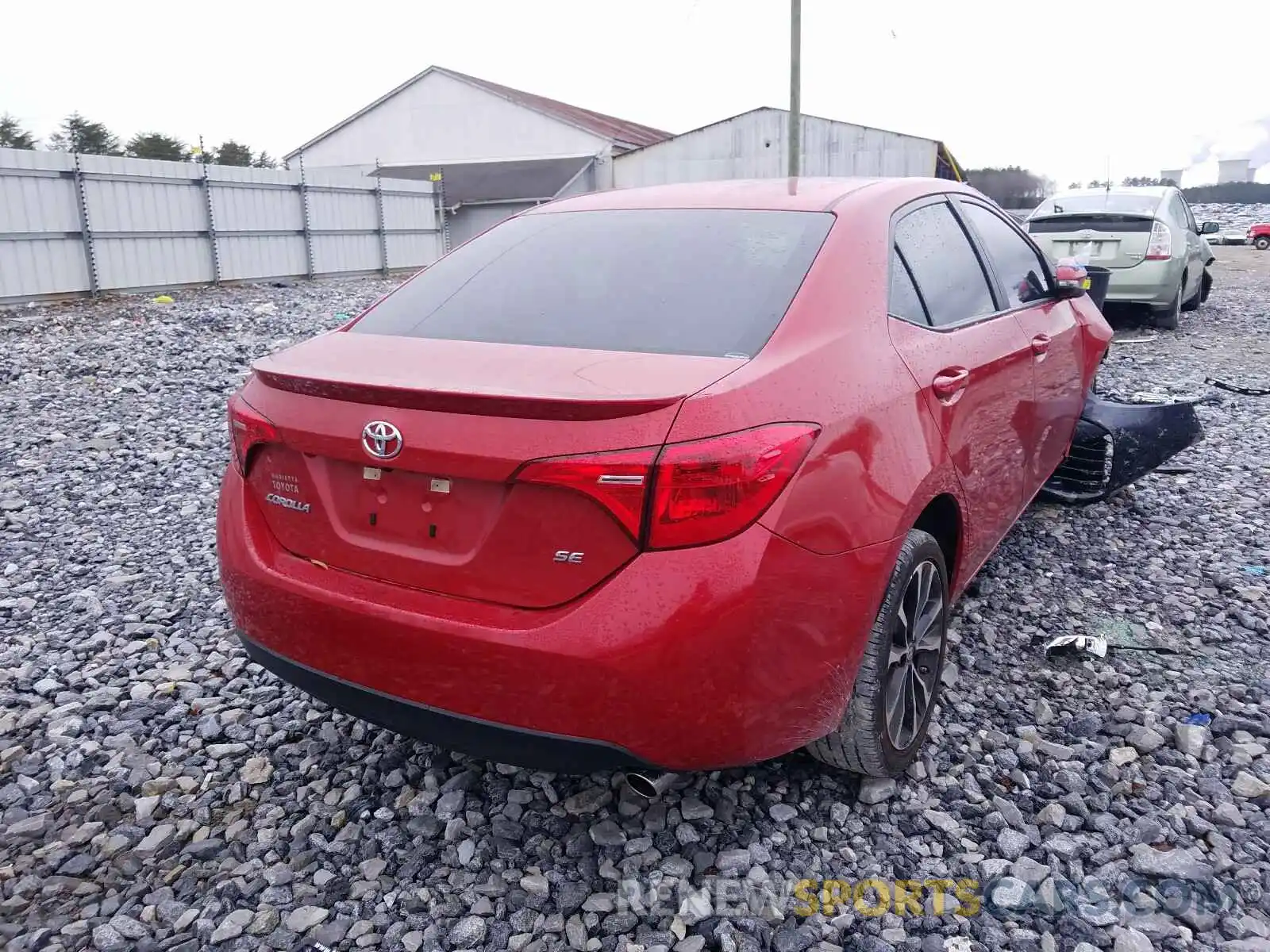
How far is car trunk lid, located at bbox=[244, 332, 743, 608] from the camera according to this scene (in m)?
1.92

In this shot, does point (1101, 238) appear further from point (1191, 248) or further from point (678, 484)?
point (678, 484)

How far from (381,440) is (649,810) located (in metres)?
1.26

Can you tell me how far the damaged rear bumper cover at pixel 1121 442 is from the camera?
183 inches

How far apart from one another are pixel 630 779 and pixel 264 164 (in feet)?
201

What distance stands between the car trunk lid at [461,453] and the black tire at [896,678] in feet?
2.49

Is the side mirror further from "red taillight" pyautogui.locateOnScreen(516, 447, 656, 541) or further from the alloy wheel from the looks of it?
"red taillight" pyautogui.locateOnScreen(516, 447, 656, 541)

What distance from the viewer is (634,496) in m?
1.87

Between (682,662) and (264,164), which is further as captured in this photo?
(264,164)

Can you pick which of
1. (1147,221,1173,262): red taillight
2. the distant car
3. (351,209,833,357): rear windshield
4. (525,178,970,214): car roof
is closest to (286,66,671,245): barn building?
(1147,221,1173,262): red taillight

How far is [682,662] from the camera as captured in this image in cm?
191

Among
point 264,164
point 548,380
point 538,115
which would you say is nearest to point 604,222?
point 548,380

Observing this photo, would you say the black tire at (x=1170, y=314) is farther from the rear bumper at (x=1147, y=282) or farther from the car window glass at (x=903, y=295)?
the car window glass at (x=903, y=295)

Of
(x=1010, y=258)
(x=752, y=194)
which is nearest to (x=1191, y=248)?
(x=1010, y=258)

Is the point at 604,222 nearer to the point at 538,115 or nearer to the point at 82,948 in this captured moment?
the point at 82,948
